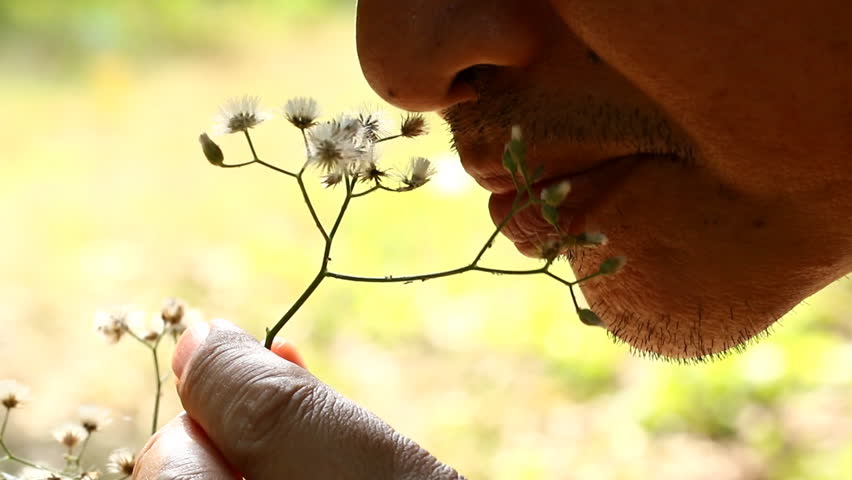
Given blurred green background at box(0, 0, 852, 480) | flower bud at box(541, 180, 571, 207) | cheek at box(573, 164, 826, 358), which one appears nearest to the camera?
flower bud at box(541, 180, 571, 207)

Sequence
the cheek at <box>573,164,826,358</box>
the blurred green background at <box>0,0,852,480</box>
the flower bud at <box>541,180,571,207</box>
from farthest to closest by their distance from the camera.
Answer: the blurred green background at <box>0,0,852,480</box> → the cheek at <box>573,164,826,358</box> → the flower bud at <box>541,180,571,207</box>

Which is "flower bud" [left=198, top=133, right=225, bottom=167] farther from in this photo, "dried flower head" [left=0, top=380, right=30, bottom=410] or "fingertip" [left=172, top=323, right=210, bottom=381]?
"dried flower head" [left=0, top=380, right=30, bottom=410]

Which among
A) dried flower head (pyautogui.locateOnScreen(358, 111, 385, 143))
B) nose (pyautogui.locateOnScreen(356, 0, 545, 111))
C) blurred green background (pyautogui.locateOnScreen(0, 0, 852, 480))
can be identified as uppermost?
nose (pyautogui.locateOnScreen(356, 0, 545, 111))

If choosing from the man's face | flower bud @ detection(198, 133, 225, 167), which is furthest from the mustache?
flower bud @ detection(198, 133, 225, 167)

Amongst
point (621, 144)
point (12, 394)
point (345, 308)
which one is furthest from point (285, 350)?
point (345, 308)

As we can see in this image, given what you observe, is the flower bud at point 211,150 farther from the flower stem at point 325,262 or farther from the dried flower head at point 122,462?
the dried flower head at point 122,462

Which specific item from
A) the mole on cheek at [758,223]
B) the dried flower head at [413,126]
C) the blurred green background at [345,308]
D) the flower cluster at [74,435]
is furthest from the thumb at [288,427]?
the blurred green background at [345,308]

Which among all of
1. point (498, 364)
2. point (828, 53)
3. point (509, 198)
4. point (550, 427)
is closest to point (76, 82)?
point (498, 364)

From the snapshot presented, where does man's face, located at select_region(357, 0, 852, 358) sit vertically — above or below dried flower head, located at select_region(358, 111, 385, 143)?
below
